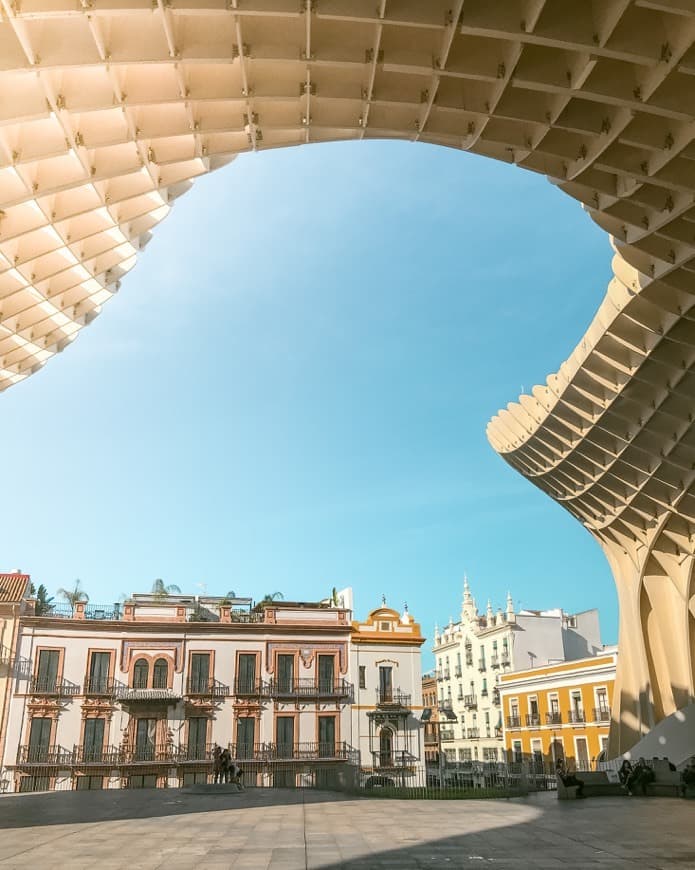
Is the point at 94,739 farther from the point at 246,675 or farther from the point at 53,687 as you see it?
the point at 246,675

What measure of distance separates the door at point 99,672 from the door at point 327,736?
13.8 m

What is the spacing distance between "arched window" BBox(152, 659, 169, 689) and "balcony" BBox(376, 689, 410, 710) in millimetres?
13915

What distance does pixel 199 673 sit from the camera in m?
48.2

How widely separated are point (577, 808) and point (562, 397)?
16167 mm

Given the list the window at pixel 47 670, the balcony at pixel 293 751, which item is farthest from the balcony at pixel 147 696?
the balcony at pixel 293 751

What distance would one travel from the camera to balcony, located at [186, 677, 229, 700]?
4744 cm

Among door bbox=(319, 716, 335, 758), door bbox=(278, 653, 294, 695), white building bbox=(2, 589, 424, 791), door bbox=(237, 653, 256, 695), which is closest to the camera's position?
white building bbox=(2, 589, 424, 791)

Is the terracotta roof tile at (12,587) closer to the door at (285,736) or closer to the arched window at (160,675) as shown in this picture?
the arched window at (160,675)

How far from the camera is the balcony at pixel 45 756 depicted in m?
43.8

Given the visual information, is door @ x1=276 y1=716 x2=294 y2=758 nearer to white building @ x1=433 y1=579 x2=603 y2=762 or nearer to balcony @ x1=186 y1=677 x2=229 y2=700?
balcony @ x1=186 y1=677 x2=229 y2=700

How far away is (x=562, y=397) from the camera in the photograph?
1261 inches

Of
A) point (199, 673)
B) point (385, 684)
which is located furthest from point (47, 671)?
point (385, 684)

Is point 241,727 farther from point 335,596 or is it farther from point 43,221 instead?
point 43,221

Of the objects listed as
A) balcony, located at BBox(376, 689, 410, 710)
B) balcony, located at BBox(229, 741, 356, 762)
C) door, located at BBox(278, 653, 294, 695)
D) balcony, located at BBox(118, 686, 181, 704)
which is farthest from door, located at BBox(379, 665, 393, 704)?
balcony, located at BBox(118, 686, 181, 704)
